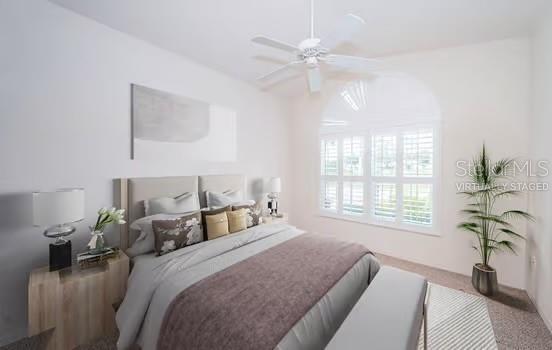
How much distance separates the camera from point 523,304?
7.39ft

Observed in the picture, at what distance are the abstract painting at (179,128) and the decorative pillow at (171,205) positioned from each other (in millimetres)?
517

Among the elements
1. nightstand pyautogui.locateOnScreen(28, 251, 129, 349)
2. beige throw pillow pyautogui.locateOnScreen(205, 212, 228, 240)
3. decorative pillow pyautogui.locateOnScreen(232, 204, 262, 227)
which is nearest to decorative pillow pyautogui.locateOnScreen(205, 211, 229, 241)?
beige throw pillow pyautogui.locateOnScreen(205, 212, 228, 240)

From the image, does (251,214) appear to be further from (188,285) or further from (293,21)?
(293,21)

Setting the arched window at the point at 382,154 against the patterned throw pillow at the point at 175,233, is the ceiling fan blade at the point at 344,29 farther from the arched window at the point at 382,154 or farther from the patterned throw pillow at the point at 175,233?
the arched window at the point at 382,154

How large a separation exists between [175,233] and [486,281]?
10.6 ft

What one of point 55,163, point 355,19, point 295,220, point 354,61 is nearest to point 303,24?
point 354,61

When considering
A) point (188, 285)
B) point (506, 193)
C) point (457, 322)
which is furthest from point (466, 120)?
point (188, 285)

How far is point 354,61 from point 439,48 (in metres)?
1.83

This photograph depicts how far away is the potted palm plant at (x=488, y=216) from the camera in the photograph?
2408 millimetres

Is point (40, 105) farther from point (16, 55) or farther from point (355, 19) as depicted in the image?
point (355, 19)

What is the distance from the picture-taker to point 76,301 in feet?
5.37

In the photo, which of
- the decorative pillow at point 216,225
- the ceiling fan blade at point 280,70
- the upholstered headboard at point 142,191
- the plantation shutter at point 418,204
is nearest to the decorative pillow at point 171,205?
the upholstered headboard at point 142,191

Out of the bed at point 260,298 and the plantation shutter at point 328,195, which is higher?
the plantation shutter at point 328,195

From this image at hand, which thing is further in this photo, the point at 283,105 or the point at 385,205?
the point at 283,105
